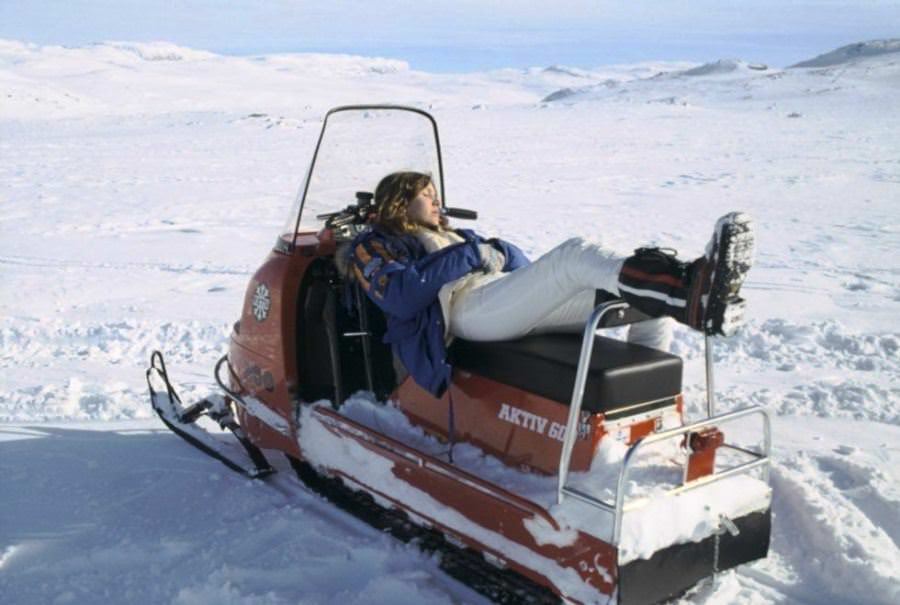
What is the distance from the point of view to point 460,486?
3012mm

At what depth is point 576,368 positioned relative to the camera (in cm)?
279

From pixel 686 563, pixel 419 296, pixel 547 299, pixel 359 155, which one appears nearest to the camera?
pixel 686 563

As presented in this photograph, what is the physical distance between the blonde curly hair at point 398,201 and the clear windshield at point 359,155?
0.55 m

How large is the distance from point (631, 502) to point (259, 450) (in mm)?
2145

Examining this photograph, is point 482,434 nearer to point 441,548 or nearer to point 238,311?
point 441,548

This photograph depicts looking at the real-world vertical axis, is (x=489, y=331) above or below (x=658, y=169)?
above

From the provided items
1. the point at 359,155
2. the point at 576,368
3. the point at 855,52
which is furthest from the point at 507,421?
the point at 855,52

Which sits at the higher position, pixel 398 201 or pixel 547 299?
pixel 398 201

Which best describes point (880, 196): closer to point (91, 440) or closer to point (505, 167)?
point (505, 167)

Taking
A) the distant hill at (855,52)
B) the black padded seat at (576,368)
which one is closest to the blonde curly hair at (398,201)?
the black padded seat at (576,368)

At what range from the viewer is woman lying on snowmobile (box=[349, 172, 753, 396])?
2.33m

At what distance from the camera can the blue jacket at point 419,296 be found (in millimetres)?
3176

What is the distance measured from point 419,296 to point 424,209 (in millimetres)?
586

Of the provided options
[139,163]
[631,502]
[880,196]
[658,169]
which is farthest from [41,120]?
[631,502]
